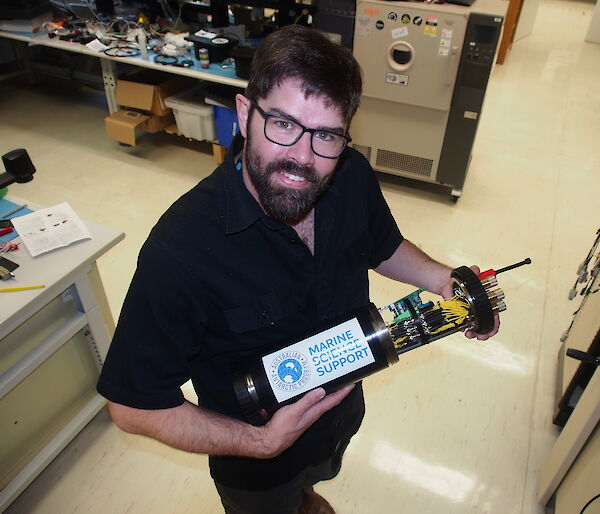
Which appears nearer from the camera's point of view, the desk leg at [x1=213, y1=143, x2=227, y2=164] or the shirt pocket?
the shirt pocket

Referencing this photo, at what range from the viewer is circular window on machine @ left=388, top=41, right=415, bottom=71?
2.62 meters

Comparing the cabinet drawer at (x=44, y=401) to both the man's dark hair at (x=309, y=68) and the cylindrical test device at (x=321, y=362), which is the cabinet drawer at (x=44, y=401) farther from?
the man's dark hair at (x=309, y=68)

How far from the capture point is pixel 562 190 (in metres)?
3.29

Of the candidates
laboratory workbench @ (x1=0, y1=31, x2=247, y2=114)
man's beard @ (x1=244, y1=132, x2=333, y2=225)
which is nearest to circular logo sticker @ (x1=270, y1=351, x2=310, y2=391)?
man's beard @ (x1=244, y1=132, x2=333, y2=225)

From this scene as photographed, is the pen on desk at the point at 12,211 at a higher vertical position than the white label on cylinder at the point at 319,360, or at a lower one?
lower

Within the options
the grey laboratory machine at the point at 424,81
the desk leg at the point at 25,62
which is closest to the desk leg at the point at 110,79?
the desk leg at the point at 25,62

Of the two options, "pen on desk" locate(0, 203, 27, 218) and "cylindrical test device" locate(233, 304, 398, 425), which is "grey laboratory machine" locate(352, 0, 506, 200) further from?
"cylindrical test device" locate(233, 304, 398, 425)

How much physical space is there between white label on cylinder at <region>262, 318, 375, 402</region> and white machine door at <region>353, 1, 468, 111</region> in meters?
2.16

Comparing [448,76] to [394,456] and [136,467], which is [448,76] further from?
[136,467]

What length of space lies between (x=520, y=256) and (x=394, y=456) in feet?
4.84

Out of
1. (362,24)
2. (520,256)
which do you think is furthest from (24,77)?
(520,256)

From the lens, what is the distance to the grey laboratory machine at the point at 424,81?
8.22 feet

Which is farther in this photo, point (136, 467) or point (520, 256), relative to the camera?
point (520, 256)

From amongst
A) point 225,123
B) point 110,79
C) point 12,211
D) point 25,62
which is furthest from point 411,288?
point 25,62
